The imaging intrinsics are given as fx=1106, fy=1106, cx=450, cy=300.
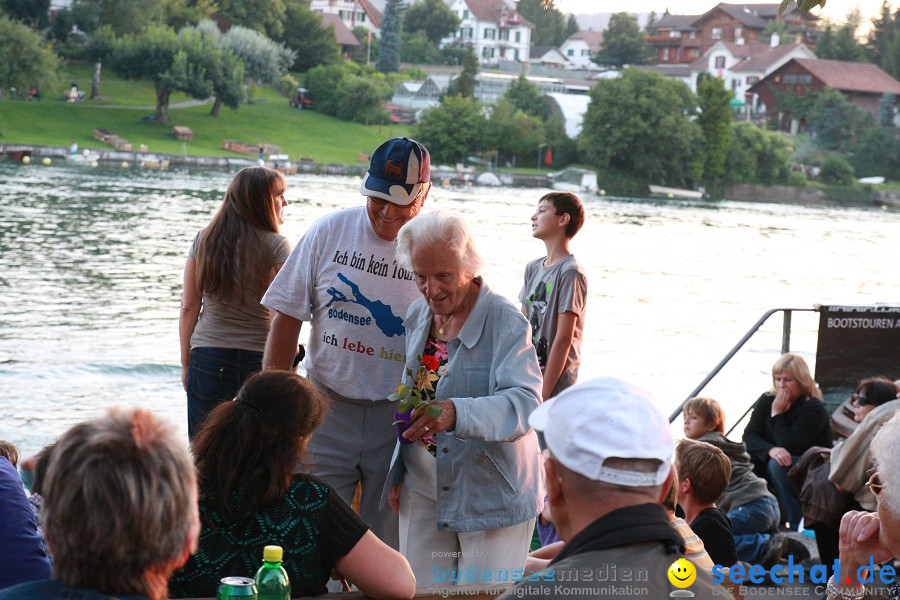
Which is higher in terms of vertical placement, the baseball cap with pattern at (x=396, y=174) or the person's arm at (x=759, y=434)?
the baseball cap with pattern at (x=396, y=174)

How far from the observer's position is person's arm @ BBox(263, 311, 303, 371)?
3.56 meters

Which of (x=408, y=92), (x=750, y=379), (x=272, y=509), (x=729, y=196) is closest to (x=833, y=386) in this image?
(x=272, y=509)

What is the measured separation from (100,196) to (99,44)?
132 feet

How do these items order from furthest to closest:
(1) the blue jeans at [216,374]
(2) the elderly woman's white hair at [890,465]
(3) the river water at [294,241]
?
(3) the river water at [294,241] → (1) the blue jeans at [216,374] → (2) the elderly woman's white hair at [890,465]

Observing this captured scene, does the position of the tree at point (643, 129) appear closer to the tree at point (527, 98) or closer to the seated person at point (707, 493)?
the tree at point (527, 98)

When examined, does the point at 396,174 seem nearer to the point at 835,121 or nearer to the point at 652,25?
the point at 835,121

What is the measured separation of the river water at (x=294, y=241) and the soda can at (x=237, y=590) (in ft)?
4.45

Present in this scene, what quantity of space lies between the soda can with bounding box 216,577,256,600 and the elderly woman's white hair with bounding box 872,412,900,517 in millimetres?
1308

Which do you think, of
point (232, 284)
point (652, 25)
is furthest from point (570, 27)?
point (232, 284)

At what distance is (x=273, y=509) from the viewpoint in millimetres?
2375

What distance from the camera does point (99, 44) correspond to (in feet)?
245

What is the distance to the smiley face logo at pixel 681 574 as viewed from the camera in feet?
5.61

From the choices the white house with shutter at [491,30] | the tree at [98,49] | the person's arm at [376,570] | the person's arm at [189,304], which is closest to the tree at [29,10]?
the tree at [98,49]

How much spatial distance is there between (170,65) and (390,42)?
4026 centimetres
